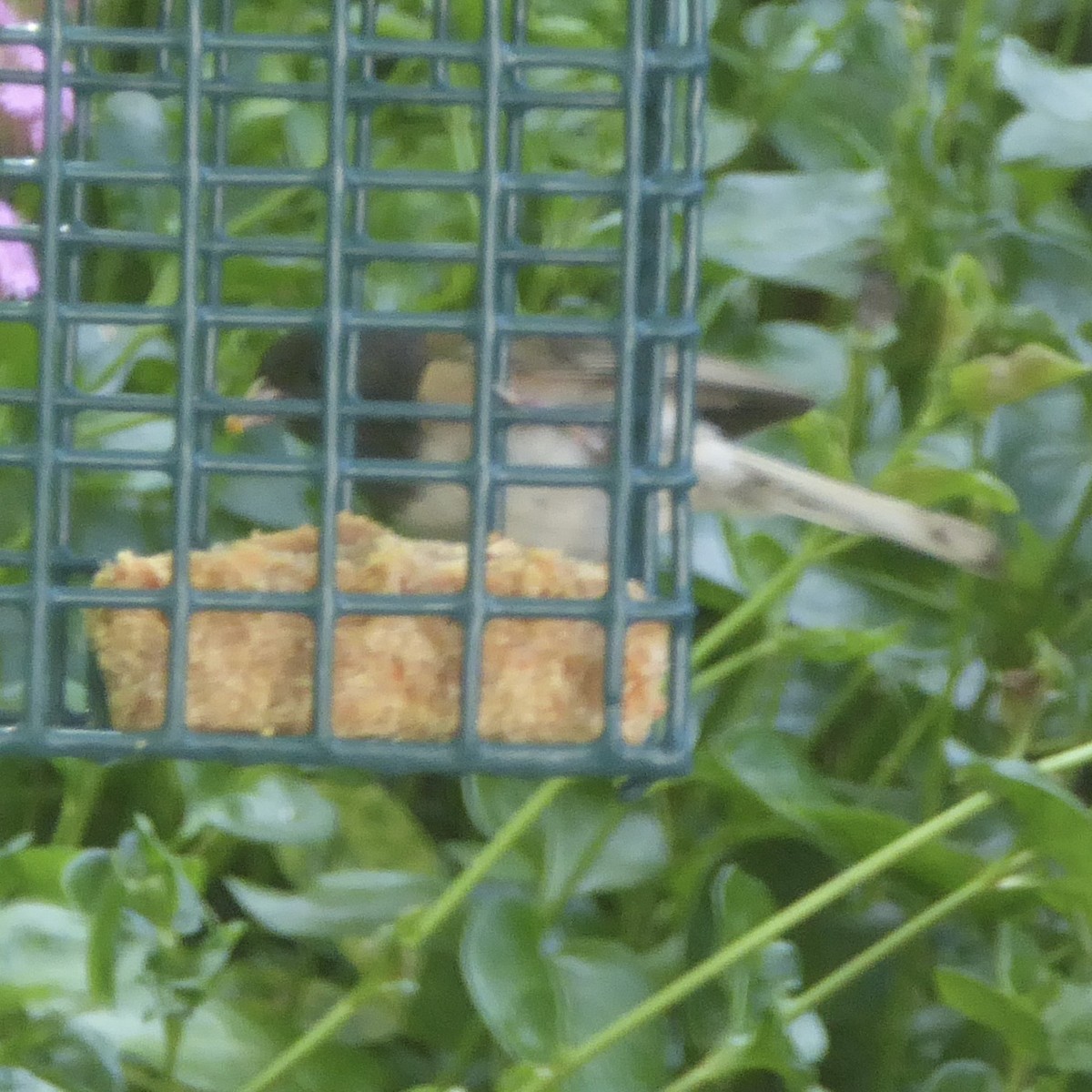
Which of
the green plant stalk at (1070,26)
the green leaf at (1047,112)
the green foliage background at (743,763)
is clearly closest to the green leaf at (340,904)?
the green foliage background at (743,763)

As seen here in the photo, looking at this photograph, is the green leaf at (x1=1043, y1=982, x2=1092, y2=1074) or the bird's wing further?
the bird's wing

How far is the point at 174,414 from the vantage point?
74cm

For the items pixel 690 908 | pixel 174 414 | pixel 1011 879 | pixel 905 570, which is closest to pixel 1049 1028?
pixel 1011 879

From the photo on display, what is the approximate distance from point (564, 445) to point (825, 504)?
243mm

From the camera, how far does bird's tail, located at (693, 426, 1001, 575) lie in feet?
3.05

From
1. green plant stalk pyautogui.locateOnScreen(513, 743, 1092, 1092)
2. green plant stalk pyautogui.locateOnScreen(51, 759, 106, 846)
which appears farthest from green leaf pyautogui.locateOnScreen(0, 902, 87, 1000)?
green plant stalk pyautogui.locateOnScreen(513, 743, 1092, 1092)

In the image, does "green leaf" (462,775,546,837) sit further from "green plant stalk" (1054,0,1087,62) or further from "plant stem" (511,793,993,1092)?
"green plant stalk" (1054,0,1087,62)

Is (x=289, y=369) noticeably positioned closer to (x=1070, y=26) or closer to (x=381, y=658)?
(x=381, y=658)

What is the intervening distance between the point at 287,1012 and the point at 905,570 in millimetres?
471

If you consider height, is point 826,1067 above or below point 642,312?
below

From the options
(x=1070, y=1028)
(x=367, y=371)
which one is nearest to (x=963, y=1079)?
(x=1070, y=1028)

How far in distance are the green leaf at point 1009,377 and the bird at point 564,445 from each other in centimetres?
8

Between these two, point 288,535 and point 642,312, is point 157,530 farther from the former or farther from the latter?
point 642,312

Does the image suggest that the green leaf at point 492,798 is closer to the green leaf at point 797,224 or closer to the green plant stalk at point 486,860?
the green plant stalk at point 486,860
